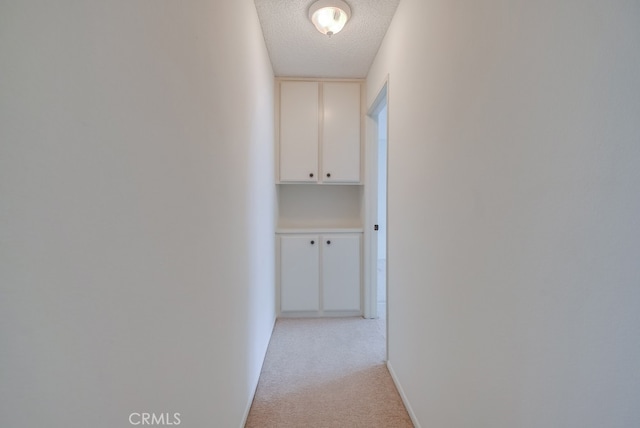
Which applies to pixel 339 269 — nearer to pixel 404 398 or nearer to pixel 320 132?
pixel 404 398

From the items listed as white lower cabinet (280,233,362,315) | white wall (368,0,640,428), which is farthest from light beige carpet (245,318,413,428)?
white wall (368,0,640,428)

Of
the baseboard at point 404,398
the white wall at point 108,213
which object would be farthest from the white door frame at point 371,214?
the white wall at point 108,213

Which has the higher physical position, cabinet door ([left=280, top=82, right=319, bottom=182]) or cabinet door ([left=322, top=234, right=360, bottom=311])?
cabinet door ([left=280, top=82, right=319, bottom=182])

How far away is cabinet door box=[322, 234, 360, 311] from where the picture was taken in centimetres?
276

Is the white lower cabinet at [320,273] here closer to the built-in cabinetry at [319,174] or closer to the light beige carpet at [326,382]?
the built-in cabinetry at [319,174]

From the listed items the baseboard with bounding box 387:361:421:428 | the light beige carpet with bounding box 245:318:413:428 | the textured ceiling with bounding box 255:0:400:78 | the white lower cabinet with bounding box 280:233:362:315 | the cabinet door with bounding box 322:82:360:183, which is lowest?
the light beige carpet with bounding box 245:318:413:428

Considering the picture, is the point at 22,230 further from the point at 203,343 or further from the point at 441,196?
the point at 441,196

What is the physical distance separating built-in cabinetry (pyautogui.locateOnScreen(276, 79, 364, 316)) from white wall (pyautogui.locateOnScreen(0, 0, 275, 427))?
1700 mm

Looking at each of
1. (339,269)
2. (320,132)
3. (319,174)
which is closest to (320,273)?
(339,269)

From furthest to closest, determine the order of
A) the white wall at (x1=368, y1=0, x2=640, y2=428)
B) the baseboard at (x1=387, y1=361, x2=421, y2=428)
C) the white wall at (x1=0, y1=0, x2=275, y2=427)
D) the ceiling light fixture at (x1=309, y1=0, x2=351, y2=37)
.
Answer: the ceiling light fixture at (x1=309, y1=0, x2=351, y2=37) → the baseboard at (x1=387, y1=361, x2=421, y2=428) → the white wall at (x1=368, y1=0, x2=640, y2=428) → the white wall at (x1=0, y1=0, x2=275, y2=427)

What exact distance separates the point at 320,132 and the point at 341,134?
222mm

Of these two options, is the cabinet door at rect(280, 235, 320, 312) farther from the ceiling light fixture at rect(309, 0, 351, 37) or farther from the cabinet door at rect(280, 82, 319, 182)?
the ceiling light fixture at rect(309, 0, 351, 37)

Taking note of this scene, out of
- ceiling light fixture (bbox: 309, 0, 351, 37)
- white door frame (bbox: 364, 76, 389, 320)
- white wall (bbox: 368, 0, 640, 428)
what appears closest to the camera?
white wall (bbox: 368, 0, 640, 428)

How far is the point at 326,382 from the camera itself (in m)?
1.77
